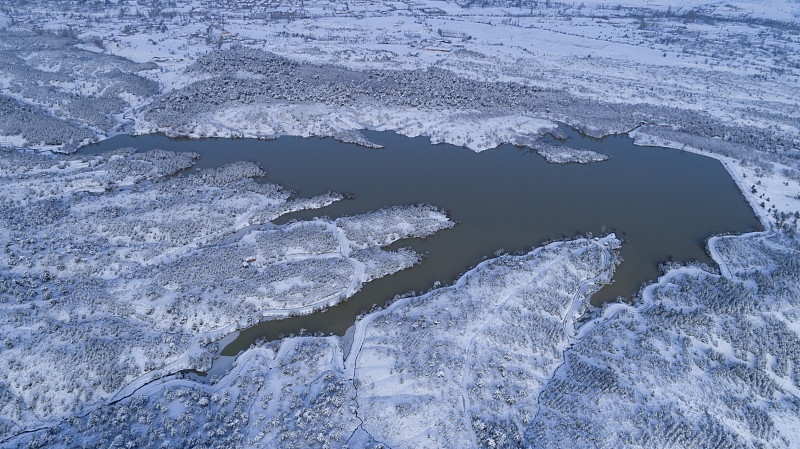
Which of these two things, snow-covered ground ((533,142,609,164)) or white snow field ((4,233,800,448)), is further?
snow-covered ground ((533,142,609,164))

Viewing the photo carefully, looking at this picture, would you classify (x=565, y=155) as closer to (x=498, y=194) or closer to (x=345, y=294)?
(x=498, y=194)

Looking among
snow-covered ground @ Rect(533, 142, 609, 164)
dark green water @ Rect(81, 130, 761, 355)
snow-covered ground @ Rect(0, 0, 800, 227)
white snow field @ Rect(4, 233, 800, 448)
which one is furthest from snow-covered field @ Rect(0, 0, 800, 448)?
dark green water @ Rect(81, 130, 761, 355)

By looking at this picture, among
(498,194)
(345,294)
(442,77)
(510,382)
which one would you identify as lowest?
(510,382)

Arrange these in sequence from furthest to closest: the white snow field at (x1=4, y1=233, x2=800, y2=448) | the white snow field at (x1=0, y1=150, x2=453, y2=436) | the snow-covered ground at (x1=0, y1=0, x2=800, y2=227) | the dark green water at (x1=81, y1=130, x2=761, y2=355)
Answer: the snow-covered ground at (x1=0, y1=0, x2=800, y2=227) → the dark green water at (x1=81, y1=130, x2=761, y2=355) → the white snow field at (x1=0, y1=150, x2=453, y2=436) → the white snow field at (x1=4, y1=233, x2=800, y2=448)

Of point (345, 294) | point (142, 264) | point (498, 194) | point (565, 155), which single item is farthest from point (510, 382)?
point (565, 155)

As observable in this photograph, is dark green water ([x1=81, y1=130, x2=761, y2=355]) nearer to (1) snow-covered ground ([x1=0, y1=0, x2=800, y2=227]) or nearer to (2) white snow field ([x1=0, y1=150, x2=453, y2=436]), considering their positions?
(2) white snow field ([x1=0, y1=150, x2=453, y2=436])

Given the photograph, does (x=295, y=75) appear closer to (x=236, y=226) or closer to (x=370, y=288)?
(x=236, y=226)

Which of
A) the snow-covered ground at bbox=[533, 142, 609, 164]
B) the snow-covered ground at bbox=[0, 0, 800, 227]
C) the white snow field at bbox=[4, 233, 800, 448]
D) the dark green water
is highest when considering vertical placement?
the snow-covered ground at bbox=[0, 0, 800, 227]

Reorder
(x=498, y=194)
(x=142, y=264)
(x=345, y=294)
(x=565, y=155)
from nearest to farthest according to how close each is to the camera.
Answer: (x=345, y=294), (x=142, y=264), (x=498, y=194), (x=565, y=155)

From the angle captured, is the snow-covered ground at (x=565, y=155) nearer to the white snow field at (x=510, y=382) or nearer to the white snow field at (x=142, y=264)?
the white snow field at (x=142, y=264)
